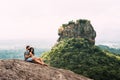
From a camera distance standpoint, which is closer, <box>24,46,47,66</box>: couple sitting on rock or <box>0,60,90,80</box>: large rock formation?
<box>0,60,90,80</box>: large rock formation

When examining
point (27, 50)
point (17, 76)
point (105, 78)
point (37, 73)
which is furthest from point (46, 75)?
point (105, 78)

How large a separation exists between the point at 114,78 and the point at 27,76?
14472 cm

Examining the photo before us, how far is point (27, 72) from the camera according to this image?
1975 cm

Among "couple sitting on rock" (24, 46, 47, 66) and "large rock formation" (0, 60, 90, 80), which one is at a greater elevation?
"couple sitting on rock" (24, 46, 47, 66)

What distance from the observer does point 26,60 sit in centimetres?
2248

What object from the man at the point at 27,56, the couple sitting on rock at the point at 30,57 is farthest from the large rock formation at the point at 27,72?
the man at the point at 27,56

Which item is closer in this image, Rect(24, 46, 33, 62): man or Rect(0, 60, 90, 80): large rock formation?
Rect(0, 60, 90, 80): large rock formation

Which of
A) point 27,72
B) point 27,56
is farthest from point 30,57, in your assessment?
point 27,72

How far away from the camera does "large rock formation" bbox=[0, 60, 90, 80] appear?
62.3ft

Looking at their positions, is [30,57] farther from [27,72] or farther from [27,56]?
[27,72]

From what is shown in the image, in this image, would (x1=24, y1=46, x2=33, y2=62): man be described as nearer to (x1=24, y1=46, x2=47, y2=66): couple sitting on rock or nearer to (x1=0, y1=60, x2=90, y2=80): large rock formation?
(x1=24, y1=46, x2=47, y2=66): couple sitting on rock

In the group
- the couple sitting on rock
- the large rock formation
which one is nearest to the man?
the couple sitting on rock

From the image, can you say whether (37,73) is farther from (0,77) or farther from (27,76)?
(0,77)

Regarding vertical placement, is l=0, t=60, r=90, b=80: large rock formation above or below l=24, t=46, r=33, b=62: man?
below
